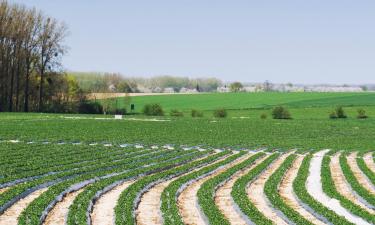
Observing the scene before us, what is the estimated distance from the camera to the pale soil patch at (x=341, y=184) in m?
20.5

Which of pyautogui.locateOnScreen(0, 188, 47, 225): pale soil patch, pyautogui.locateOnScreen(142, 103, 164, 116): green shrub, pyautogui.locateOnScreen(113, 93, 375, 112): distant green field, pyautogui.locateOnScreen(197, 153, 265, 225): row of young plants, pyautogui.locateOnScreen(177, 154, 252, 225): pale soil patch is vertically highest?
pyautogui.locateOnScreen(113, 93, 375, 112): distant green field

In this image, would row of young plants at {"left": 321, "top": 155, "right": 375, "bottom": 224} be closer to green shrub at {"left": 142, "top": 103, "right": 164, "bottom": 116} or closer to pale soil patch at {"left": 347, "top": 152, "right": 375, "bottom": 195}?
pale soil patch at {"left": 347, "top": 152, "right": 375, "bottom": 195}

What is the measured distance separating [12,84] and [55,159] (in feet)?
179

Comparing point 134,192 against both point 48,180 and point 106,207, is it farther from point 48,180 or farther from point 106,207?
point 48,180

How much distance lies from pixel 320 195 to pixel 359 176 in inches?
228

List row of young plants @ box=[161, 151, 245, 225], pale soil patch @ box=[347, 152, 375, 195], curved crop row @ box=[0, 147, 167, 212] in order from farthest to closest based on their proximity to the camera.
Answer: pale soil patch @ box=[347, 152, 375, 195]
curved crop row @ box=[0, 147, 167, 212]
row of young plants @ box=[161, 151, 245, 225]

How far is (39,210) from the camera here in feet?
57.7

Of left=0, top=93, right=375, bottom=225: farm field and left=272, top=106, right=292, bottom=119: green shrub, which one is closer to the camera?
left=0, top=93, right=375, bottom=225: farm field

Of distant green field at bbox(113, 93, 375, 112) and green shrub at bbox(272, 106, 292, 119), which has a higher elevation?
distant green field at bbox(113, 93, 375, 112)

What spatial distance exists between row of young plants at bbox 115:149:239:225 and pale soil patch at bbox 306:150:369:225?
5.24 m

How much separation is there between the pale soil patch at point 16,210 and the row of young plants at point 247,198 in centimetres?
627

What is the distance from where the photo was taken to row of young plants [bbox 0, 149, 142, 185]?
23.9 metres

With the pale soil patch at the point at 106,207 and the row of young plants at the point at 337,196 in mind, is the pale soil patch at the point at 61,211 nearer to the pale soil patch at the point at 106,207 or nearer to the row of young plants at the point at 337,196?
the pale soil patch at the point at 106,207

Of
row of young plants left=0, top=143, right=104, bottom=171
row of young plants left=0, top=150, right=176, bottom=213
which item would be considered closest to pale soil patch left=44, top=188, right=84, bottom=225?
row of young plants left=0, top=150, right=176, bottom=213
